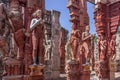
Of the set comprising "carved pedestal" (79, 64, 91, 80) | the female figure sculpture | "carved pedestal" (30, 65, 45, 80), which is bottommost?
"carved pedestal" (79, 64, 91, 80)

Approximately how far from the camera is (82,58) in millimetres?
12844

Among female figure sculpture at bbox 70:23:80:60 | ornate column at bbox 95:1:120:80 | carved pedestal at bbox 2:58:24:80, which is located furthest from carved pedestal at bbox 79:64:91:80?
carved pedestal at bbox 2:58:24:80

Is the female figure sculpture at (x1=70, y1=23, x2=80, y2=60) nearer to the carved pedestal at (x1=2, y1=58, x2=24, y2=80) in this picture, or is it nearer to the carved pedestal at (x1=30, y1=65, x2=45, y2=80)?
the carved pedestal at (x1=30, y1=65, x2=45, y2=80)

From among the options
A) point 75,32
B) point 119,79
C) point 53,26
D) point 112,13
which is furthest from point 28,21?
point 53,26

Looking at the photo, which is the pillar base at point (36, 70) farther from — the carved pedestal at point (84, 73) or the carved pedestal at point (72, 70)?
the carved pedestal at point (84, 73)

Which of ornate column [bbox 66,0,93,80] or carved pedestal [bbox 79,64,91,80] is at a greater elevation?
ornate column [bbox 66,0,93,80]

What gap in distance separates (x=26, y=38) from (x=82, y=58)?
175 inches

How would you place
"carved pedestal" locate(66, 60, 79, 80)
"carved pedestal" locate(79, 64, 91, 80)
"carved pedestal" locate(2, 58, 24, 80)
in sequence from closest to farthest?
"carved pedestal" locate(2, 58, 24, 80), "carved pedestal" locate(66, 60, 79, 80), "carved pedestal" locate(79, 64, 91, 80)

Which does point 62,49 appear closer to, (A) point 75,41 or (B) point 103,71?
(A) point 75,41

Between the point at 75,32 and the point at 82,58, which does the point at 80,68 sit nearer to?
Answer: the point at 82,58

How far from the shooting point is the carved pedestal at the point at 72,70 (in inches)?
472

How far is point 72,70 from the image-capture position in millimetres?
12078

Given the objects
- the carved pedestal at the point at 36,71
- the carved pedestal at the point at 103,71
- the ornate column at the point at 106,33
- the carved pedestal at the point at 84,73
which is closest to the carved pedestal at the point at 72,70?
the carved pedestal at the point at 84,73

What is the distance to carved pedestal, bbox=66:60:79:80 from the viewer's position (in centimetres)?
1199
